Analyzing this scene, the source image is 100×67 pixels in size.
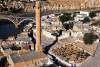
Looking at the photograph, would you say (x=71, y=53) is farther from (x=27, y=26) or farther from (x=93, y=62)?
(x=27, y=26)

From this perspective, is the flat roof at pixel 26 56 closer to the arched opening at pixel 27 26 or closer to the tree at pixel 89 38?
the tree at pixel 89 38

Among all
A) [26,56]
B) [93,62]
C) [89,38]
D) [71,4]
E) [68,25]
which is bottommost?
[71,4]

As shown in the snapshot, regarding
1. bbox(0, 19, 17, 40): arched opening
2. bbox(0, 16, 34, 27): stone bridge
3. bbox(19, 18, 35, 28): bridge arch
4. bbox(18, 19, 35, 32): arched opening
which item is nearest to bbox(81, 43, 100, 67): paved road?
bbox(0, 19, 17, 40): arched opening

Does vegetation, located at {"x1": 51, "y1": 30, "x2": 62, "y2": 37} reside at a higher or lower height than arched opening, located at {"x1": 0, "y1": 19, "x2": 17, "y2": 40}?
higher

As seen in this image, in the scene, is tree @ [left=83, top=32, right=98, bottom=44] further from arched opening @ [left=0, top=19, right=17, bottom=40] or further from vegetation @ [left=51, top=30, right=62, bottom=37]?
arched opening @ [left=0, top=19, right=17, bottom=40]

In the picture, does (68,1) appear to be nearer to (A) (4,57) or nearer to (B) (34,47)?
(B) (34,47)

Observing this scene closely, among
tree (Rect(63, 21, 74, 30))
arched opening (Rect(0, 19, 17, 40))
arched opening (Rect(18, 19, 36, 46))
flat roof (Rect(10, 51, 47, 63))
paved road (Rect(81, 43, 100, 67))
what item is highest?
flat roof (Rect(10, 51, 47, 63))

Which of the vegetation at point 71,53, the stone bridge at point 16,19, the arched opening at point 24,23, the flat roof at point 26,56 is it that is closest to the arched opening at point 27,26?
the arched opening at point 24,23

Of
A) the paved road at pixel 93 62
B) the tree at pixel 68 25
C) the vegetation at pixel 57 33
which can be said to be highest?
the tree at pixel 68 25

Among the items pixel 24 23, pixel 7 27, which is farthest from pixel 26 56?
pixel 24 23
